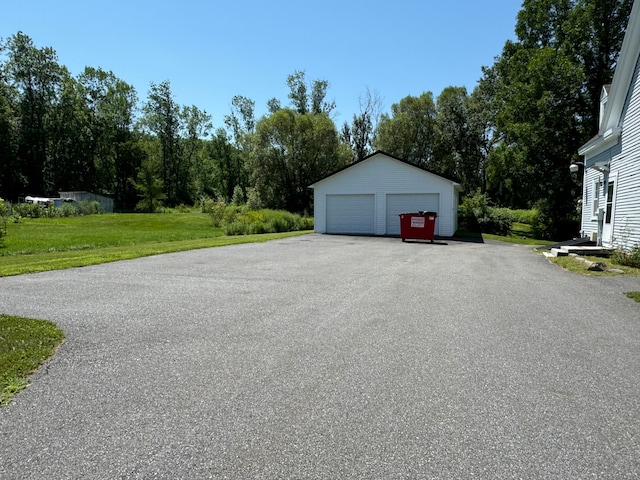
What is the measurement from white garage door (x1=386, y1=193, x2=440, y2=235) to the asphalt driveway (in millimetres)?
14309

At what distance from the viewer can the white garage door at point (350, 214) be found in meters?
21.9

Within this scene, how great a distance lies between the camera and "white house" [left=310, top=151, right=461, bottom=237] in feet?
66.7

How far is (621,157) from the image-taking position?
38.9 ft

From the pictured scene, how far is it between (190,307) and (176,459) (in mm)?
3484

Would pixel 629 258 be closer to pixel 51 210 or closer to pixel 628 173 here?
pixel 628 173

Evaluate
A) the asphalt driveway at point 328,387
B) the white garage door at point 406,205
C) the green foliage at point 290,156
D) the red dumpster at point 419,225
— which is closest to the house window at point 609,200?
the red dumpster at point 419,225

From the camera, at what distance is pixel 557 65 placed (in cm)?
2244

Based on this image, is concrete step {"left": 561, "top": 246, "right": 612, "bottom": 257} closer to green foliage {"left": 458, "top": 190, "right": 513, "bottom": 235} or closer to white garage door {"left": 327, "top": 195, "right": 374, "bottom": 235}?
white garage door {"left": 327, "top": 195, "right": 374, "bottom": 235}

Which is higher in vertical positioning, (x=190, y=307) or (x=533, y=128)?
(x=533, y=128)

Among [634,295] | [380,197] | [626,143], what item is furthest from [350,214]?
[634,295]

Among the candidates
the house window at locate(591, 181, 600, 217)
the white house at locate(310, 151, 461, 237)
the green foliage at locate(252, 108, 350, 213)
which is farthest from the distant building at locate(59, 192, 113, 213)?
the house window at locate(591, 181, 600, 217)

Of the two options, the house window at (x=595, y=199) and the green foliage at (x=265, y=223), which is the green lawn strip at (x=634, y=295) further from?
the green foliage at (x=265, y=223)

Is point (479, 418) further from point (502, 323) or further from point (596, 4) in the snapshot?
point (596, 4)

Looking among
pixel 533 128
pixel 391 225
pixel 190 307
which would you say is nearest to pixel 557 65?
pixel 533 128
